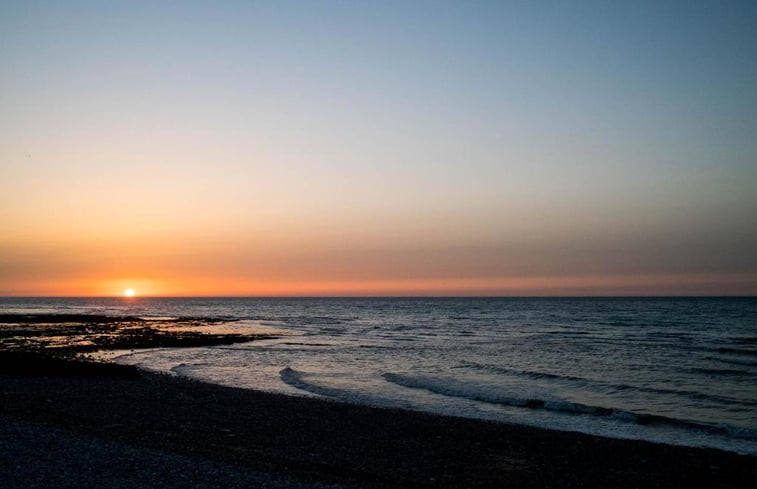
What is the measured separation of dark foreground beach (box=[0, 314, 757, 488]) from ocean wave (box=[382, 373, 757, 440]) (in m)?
4.29

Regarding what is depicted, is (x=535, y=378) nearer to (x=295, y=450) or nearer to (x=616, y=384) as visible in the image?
(x=616, y=384)

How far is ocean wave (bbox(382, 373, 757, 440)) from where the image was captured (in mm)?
17969

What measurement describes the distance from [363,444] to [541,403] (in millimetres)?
10079

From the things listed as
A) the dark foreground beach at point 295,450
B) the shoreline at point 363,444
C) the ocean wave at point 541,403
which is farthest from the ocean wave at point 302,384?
the dark foreground beach at point 295,450

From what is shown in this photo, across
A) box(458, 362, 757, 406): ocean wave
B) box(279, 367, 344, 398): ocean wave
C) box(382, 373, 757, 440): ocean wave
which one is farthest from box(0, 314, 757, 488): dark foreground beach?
box(458, 362, 757, 406): ocean wave

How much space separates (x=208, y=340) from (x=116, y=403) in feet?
103

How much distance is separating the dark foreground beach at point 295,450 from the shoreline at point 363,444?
0.10ft

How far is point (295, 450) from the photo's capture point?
12875mm

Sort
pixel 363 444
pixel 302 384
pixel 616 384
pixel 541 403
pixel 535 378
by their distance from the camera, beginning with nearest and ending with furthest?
pixel 363 444 → pixel 541 403 → pixel 302 384 → pixel 616 384 → pixel 535 378

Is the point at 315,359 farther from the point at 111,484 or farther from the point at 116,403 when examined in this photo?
the point at 111,484

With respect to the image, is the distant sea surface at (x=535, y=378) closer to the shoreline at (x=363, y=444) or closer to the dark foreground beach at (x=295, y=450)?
the shoreline at (x=363, y=444)

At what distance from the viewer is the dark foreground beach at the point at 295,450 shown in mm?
10453

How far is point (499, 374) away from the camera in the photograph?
97.6ft

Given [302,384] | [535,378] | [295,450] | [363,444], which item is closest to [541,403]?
[535,378]
